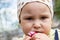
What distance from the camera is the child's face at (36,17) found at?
0.61 m

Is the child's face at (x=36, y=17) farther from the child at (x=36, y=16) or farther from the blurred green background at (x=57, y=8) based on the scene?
the blurred green background at (x=57, y=8)

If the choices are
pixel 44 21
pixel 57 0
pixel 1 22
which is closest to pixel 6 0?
pixel 1 22

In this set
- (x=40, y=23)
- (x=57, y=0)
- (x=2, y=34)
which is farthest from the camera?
(x=57, y=0)

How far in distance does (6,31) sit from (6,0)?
0.81 ft

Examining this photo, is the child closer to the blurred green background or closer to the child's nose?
the child's nose

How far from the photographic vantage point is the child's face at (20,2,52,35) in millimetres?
605

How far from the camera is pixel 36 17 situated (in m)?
0.61

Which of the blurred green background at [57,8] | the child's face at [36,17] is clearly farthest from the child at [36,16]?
the blurred green background at [57,8]

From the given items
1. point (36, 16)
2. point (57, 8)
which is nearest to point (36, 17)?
point (36, 16)

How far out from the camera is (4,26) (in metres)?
1.37

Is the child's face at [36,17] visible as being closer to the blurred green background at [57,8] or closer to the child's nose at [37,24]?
the child's nose at [37,24]

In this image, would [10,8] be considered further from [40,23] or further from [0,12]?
[40,23]

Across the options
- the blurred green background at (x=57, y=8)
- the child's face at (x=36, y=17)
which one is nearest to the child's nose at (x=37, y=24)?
the child's face at (x=36, y=17)

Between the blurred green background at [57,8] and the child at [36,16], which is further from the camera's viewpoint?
the blurred green background at [57,8]
